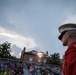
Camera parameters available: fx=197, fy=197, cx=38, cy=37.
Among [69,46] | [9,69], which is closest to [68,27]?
[69,46]

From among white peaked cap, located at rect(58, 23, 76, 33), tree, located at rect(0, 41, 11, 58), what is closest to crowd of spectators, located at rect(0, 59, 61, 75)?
white peaked cap, located at rect(58, 23, 76, 33)

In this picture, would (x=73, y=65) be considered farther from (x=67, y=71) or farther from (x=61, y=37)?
(x=61, y=37)

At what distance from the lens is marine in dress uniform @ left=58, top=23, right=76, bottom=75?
188cm

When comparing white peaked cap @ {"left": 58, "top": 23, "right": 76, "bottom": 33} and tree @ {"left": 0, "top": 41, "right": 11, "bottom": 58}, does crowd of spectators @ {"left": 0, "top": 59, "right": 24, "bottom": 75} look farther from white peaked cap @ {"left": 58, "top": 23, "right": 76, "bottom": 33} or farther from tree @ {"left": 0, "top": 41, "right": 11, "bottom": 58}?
tree @ {"left": 0, "top": 41, "right": 11, "bottom": 58}

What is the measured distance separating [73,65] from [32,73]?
85.5 feet

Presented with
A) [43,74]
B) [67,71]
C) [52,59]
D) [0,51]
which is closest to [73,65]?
[67,71]

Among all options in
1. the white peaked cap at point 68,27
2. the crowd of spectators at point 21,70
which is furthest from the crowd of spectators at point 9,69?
the white peaked cap at point 68,27

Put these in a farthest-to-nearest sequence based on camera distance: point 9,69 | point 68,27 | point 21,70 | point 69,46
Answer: point 21,70
point 9,69
point 68,27
point 69,46

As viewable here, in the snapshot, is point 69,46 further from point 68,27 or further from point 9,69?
point 9,69

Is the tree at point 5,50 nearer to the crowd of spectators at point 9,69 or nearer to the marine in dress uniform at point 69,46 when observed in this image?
the crowd of spectators at point 9,69

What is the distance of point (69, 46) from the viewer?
205 centimetres

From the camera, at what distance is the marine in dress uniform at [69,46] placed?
188 centimetres

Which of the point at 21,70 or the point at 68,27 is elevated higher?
the point at 21,70

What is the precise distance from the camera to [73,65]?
186 cm
